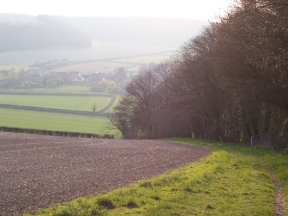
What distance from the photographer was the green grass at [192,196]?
11.5 m

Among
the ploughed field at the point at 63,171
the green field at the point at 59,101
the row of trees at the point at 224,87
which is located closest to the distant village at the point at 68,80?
the green field at the point at 59,101

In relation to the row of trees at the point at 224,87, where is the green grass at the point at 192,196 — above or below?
below

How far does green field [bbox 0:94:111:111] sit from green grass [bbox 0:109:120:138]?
653 cm

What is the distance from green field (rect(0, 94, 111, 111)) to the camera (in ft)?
310

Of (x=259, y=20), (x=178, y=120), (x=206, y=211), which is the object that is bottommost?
(x=206, y=211)

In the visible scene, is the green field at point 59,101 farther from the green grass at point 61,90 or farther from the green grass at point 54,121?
the green grass at point 61,90

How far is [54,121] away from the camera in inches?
3147

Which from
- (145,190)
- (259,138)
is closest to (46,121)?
(259,138)

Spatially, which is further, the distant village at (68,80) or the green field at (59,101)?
the distant village at (68,80)

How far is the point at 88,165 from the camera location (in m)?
20.7

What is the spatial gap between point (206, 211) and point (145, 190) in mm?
2332

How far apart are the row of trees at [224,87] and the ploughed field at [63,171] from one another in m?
6.81

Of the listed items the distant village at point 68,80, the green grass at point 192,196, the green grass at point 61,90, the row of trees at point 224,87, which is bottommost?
the green grass at point 192,196

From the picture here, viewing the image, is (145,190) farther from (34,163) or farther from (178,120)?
(178,120)
